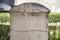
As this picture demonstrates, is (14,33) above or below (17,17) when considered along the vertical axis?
below

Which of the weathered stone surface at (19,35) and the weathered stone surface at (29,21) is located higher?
the weathered stone surface at (29,21)

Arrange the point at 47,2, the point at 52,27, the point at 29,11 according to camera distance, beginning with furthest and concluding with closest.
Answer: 1. the point at 47,2
2. the point at 52,27
3. the point at 29,11

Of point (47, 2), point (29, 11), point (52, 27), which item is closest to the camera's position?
point (29, 11)

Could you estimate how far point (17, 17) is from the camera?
2559mm

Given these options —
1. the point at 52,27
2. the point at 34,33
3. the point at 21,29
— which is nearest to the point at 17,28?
the point at 21,29

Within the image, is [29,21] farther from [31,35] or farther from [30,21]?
[31,35]

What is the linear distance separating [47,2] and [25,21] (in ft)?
17.3

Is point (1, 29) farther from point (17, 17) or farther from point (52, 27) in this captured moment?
point (17, 17)

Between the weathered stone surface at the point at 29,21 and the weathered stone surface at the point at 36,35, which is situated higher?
the weathered stone surface at the point at 29,21

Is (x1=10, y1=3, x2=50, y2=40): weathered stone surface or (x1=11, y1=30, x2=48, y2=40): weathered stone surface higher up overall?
(x1=10, y1=3, x2=50, y2=40): weathered stone surface

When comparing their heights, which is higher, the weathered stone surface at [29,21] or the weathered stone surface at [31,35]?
the weathered stone surface at [29,21]

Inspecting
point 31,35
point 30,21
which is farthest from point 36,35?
point 30,21

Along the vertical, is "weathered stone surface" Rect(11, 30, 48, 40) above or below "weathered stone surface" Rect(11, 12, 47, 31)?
below

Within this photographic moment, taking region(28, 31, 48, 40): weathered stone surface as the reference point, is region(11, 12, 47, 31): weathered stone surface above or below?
above
